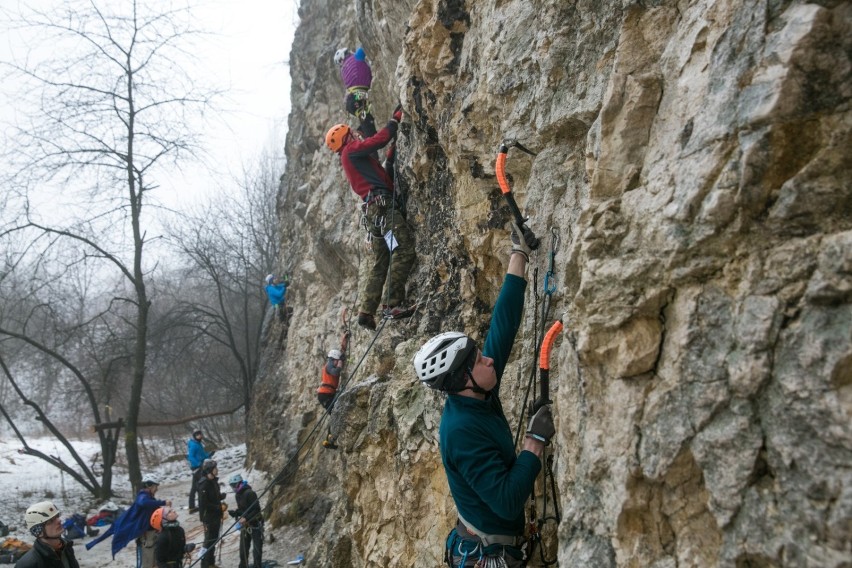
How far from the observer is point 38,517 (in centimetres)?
477

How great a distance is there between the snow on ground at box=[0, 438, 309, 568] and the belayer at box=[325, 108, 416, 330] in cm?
473

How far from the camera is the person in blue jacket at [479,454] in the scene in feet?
8.80

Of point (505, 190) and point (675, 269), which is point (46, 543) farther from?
point (675, 269)

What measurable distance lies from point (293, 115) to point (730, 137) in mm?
14037

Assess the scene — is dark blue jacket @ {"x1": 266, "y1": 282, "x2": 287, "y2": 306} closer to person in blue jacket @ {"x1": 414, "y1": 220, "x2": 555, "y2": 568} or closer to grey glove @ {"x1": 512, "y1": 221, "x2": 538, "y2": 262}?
grey glove @ {"x1": 512, "y1": 221, "x2": 538, "y2": 262}

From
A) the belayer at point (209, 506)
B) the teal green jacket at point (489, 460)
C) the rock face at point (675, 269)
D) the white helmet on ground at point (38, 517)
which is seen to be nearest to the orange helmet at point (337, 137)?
the rock face at point (675, 269)

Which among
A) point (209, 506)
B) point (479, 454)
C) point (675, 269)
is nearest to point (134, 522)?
point (209, 506)

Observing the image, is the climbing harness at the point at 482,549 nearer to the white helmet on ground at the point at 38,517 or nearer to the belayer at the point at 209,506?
the white helmet on ground at the point at 38,517

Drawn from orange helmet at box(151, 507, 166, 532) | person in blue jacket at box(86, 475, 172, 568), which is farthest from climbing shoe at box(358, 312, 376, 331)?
person in blue jacket at box(86, 475, 172, 568)

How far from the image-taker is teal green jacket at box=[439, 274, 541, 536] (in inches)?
105

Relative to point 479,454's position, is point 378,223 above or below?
above

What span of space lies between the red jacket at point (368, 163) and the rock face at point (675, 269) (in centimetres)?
190

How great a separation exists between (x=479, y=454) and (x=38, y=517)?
4269mm

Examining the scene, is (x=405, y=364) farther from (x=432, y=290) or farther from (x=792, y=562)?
(x=792, y=562)
